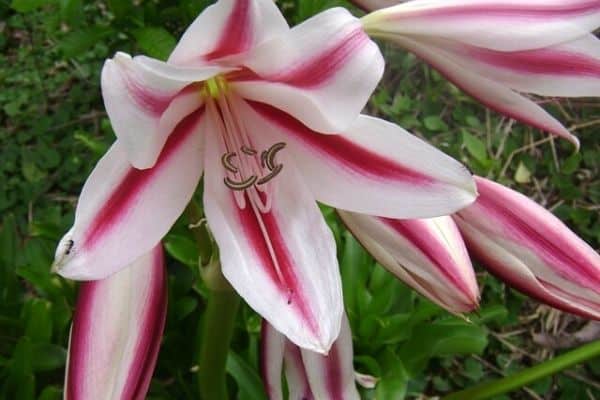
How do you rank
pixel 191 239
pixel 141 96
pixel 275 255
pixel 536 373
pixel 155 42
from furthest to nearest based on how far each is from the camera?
pixel 155 42
pixel 191 239
pixel 536 373
pixel 275 255
pixel 141 96

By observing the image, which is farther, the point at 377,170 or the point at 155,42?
the point at 155,42

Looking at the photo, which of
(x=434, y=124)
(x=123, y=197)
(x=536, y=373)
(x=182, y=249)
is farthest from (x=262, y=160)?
(x=434, y=124)

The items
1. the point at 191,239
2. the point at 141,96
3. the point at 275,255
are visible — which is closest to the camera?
the point at 141,96

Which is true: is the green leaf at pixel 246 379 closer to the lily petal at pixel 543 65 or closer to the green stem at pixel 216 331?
the green stem at pixel 216 331

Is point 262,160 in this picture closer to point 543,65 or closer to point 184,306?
point 543,65

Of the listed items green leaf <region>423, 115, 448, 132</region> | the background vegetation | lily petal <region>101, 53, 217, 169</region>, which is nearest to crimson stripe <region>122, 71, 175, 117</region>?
lily petal <region>101, 53, 217, 169</region>

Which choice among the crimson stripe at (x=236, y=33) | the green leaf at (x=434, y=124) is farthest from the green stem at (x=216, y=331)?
the green leaf at (x=434, y=124)
